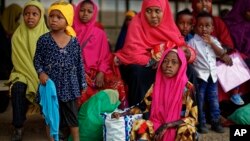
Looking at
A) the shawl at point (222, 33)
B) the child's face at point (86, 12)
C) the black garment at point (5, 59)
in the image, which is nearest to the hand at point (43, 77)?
the child's face at point (86, 12)

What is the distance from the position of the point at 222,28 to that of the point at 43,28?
2.18 metres

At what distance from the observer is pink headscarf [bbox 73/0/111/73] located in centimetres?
448

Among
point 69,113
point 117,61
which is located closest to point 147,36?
point 117,61

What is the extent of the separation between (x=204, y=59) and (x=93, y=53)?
4.13 ft

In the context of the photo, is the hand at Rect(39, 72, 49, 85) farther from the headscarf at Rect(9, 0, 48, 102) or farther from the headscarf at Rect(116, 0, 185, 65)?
the headscarf at Rect(116, 0, 185, 65)

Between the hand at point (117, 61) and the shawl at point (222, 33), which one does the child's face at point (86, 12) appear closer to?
the hand at point (117, 61)

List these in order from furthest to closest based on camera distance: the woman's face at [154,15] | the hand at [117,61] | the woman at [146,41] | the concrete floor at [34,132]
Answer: the hand at [117,61]
the woman's face at [154,15]
the woman at [146,41]
the concrete floor at [34,132]

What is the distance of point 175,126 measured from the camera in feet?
11.1

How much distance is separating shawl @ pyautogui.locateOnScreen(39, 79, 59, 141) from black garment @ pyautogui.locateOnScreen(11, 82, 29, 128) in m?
0.53

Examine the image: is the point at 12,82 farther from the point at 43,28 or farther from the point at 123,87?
the point at 123,87

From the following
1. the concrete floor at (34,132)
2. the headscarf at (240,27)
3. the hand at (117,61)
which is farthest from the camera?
the headscarf at (240,27)

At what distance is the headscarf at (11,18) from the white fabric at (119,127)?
303 centimetres

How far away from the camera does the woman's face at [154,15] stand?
4.34m

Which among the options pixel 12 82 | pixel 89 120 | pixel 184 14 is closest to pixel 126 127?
pixel 89 120
